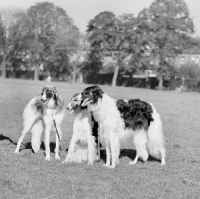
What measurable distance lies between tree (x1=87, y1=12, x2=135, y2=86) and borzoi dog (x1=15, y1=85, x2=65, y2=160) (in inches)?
2367

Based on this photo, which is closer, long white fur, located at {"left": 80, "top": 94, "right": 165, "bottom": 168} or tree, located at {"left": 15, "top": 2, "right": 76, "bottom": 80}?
long white fur, located at {"left": 80, "top": 94, "right": 165, "bottom": 168}

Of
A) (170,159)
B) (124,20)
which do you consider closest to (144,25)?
(124,20)

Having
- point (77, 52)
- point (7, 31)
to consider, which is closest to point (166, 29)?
point (77, 52)

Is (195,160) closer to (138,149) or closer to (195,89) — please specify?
(138,149)

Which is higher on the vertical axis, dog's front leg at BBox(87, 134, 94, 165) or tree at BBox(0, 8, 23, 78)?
tree at BBox(0, 8, 23, 78)

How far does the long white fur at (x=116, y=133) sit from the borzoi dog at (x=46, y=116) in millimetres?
1137

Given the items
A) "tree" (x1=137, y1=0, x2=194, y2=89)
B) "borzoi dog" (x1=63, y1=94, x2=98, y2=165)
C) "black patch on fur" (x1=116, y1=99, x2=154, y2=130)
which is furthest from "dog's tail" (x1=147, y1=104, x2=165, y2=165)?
"tree" (x1=137, y1=0, x2=194, y2=89)

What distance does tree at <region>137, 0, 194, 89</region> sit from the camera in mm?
64688

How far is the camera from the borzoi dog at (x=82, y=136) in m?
9.03

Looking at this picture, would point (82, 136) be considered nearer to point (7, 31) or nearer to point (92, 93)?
point (92, 93)

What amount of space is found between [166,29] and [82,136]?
5898 centimetres

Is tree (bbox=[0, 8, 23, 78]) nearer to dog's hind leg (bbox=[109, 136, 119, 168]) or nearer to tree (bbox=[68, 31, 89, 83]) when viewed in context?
tree (bbox=[68, 31, 89, 83])

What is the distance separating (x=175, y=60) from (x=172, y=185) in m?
63.5

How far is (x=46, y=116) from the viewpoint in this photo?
31.7 feet
